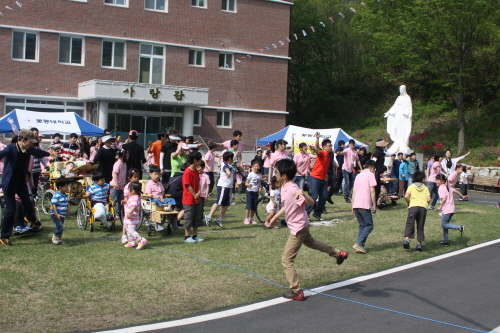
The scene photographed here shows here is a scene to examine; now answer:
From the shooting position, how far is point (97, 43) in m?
32.5

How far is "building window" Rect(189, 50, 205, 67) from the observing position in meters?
35.9

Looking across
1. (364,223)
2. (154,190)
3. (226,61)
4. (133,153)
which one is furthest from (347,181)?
(226,61)

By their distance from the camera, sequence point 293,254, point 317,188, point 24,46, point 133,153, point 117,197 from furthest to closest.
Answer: point 24,46, point 317,188, point 133,153, point 117,197, point 293,254

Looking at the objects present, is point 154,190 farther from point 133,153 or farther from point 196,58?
point 196,58

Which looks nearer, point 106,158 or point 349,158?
point 106,158

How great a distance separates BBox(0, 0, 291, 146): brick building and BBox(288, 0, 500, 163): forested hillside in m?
8.37

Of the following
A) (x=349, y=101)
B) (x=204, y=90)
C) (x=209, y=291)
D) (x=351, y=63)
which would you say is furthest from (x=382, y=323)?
(x=351, y=63)

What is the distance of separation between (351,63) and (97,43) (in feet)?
96.8

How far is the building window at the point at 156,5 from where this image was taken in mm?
33812

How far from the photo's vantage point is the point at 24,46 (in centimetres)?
3062

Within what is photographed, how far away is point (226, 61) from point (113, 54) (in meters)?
8.00

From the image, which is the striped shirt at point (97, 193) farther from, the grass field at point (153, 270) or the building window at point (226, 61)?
the building window at point (226, 61)

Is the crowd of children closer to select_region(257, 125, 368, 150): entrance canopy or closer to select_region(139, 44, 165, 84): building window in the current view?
select_region(257, 125, 368, 150): entrance canopy

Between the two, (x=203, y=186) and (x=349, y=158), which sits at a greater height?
(x=349, y=158)
